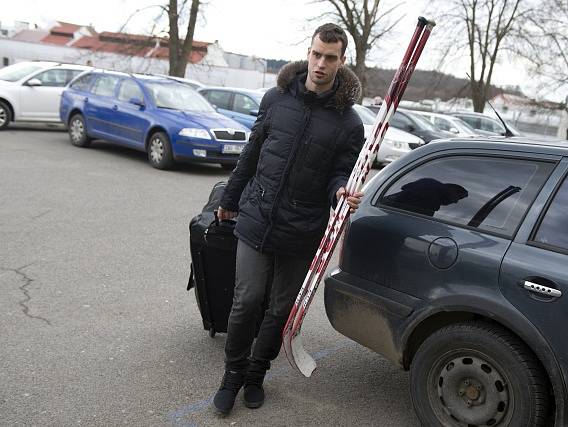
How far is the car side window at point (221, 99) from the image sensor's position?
1416cm

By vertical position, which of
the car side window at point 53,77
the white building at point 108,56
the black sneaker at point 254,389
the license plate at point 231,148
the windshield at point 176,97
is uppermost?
the windshield at point 176,97

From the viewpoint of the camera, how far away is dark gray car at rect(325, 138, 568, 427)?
2.66m

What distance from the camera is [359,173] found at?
9.68ft

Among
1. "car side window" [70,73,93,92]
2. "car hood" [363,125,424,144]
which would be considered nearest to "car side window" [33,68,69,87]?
"car side window" [70,73,93,92]

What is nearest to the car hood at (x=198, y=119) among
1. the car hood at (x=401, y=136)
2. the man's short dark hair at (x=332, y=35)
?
the car hood at (x=401, y=136)

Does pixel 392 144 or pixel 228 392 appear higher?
pixel 228 392

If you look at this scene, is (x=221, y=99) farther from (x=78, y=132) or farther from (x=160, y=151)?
(x=160, y=151)

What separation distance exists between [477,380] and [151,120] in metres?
8.90

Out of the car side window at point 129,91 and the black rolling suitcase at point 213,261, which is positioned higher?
the black rolling suitcase at point 213,261

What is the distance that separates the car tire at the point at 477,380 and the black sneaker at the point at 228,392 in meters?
0.89

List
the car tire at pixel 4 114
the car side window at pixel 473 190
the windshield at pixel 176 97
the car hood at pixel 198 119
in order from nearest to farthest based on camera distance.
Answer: the car side window at pixel 473 190
the car hood at pixel 198 119
the windshield at pixel 176 97
the car tire at pixel 4 114

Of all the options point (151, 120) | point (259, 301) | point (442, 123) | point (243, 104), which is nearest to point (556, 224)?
point (259, 301)

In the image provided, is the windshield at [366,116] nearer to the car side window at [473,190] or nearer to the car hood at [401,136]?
the car hood at [401,136]

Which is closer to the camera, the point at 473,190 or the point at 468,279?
the point at 468,279
